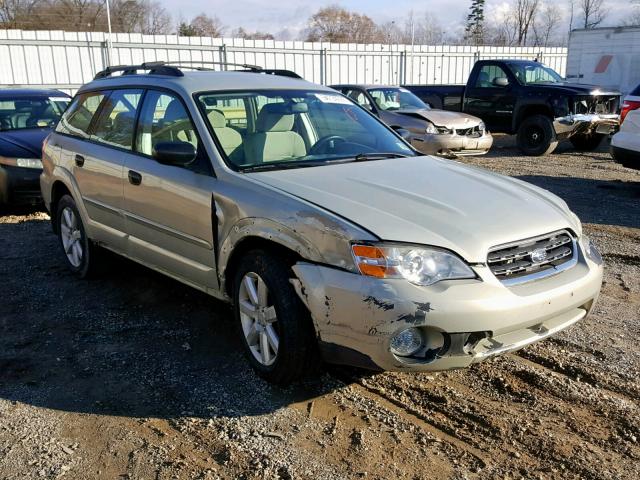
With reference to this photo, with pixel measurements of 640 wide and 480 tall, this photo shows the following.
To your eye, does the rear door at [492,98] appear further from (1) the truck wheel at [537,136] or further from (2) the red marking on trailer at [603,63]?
(2) the red marking on trailer at [603,63]

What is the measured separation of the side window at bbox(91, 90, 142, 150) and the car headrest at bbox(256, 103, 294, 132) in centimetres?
102

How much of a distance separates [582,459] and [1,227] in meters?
6.86

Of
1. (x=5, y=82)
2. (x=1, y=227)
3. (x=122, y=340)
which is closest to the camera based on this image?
(x=122, y=340)

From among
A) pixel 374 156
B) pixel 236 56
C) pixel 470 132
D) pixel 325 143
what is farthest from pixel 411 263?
pixel 236 56

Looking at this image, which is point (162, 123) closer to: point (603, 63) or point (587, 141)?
point (587, 141)

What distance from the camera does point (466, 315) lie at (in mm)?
2820

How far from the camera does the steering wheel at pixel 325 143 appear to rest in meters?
4.14

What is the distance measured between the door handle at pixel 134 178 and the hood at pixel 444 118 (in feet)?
25.8

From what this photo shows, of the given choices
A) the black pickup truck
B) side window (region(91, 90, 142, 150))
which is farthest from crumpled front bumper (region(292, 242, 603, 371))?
the black pickup truck

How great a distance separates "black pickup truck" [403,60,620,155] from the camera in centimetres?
1242

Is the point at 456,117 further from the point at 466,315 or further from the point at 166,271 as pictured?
the point at 466,315

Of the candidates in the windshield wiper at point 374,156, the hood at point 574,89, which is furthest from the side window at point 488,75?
the windshield wiper at point 374,156

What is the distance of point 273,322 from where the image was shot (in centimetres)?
333

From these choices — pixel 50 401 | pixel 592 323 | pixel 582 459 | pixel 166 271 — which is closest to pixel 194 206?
pixel 166 271
